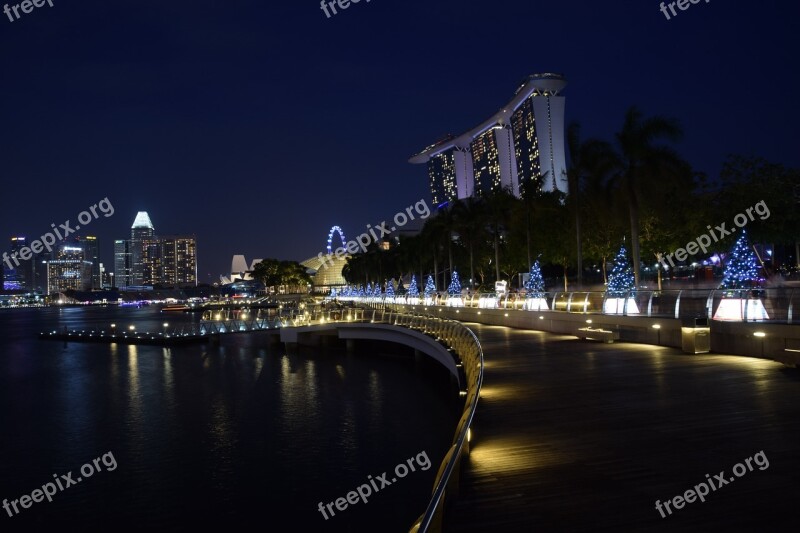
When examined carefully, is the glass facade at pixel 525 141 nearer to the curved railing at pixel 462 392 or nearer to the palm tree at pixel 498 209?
the palm tree at pixel 498 209

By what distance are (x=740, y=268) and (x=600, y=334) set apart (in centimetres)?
481

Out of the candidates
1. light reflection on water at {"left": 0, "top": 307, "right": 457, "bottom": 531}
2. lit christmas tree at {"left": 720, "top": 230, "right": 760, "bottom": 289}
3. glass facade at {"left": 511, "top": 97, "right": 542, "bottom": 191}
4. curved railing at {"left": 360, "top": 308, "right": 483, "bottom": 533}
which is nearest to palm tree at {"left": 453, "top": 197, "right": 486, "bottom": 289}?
curved railing at {"left": 360, "top": 308, "right": 483, "bottom": 533}

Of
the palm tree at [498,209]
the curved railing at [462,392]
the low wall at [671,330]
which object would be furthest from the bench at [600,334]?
the palm tree at [498,209]

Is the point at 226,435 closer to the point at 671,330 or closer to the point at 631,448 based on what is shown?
the point at 671,330

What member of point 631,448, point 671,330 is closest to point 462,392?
point 671,330

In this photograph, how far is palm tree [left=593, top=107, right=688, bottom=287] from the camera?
3294 cm

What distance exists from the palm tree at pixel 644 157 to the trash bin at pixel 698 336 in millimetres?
14973

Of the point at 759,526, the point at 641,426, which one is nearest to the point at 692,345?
the point at 641,426

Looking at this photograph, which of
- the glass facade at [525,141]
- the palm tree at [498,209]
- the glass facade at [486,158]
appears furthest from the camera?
the glass facade at [486,158]

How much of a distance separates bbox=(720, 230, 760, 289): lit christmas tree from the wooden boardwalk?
6833mm

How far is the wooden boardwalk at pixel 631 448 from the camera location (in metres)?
6.52

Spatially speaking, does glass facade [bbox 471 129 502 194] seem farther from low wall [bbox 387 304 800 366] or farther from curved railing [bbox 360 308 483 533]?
low wall [bbox 387 304 800 366]

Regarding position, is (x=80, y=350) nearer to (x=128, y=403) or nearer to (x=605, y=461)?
(x=128, y=403)

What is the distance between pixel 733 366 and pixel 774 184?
2496 centimetres
